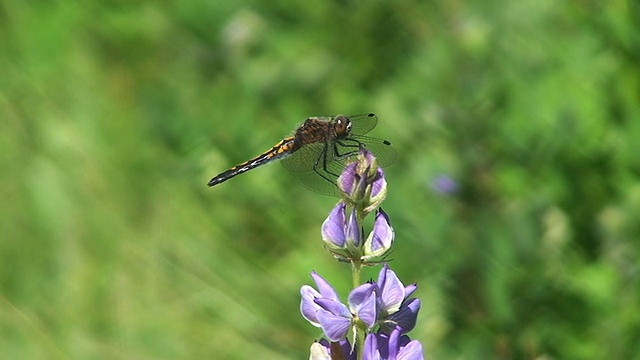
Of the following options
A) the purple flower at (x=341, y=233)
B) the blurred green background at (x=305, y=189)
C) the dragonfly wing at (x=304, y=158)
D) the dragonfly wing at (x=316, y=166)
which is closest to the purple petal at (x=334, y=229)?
the purple flower at (x=341, y=233)

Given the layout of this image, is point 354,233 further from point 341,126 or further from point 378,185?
point 341,126

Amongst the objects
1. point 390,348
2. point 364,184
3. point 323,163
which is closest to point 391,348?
point 390,348

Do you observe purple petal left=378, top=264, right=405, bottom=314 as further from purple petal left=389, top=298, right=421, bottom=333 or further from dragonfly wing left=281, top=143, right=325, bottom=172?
dragonfly wing left=281, top=143, right=325, bottom=172

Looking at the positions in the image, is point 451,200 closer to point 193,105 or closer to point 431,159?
point 431,159

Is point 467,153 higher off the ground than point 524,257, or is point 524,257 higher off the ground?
point 467,153

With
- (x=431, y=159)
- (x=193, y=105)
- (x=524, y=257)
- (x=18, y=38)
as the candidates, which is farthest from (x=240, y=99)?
(x=18, y=38)

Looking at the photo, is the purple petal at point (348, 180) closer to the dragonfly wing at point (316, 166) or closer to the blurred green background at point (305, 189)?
the dragonfly wing at point (316, 166)

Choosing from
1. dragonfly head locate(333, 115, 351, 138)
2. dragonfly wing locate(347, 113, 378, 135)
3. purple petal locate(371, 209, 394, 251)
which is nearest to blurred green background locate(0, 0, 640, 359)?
dragonfly wing locate(347, 113, 378, 135)
